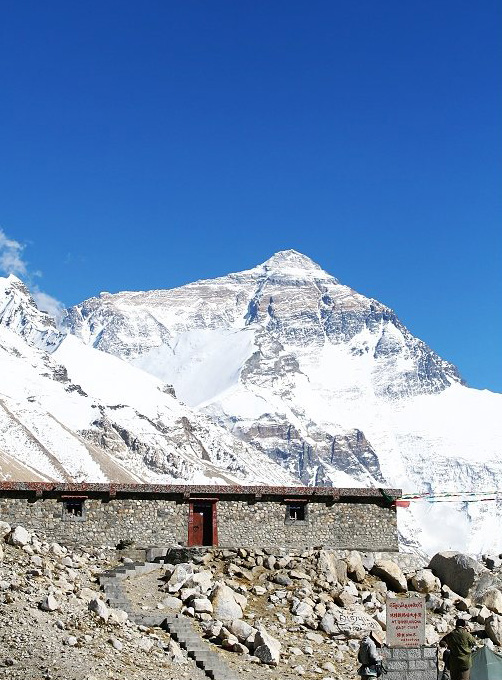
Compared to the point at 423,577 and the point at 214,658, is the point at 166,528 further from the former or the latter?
the point at 214,658

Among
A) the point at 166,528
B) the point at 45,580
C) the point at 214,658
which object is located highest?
the point at 166,528

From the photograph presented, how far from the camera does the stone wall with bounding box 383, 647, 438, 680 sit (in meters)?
21.0

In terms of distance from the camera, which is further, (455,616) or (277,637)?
(455,616)

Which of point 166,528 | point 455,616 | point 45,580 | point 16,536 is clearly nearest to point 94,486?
point 166,528

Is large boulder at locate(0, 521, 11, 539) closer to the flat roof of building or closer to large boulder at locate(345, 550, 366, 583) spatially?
the flat roof of building

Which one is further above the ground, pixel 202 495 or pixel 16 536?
pixel 202 495

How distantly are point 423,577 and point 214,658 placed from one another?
413 inches

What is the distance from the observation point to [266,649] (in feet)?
79.0

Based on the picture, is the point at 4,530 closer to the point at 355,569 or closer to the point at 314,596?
the point at 314,596

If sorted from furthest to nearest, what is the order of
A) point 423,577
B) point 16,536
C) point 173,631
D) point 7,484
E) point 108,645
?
point 7,484, point 423,577, point 16,536, point 173,631, point 108,645

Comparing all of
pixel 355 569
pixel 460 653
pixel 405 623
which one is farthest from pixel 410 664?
pixel 355 569

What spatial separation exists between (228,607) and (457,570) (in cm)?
949

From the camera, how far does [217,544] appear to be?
3441 cm

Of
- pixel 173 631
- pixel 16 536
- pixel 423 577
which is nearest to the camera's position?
pixel 173 631
